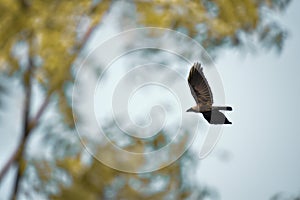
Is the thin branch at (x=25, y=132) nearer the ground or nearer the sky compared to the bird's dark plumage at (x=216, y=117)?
nearer the sky

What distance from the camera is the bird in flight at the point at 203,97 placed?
2.85 feet

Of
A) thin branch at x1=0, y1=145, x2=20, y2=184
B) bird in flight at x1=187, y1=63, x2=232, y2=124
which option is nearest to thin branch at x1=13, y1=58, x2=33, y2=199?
thin branch at x1=0, y1=145, x2=20, y2=184

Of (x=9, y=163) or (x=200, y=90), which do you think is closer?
(x=200, y=90)

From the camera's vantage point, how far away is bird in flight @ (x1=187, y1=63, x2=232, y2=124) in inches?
34.3

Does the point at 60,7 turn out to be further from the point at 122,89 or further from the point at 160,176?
the point at 160,176

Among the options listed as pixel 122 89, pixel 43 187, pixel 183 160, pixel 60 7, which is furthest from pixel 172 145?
pixel 60 7

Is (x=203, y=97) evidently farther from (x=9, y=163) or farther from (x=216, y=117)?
(x=9, y=163)

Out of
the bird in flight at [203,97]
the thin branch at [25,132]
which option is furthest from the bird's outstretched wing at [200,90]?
the thin branch at [25,132]

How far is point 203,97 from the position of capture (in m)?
0.88

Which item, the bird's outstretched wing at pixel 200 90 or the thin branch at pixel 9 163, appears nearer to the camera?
the bird's outstretched wing at pixel 200 90

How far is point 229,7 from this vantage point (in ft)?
4.01

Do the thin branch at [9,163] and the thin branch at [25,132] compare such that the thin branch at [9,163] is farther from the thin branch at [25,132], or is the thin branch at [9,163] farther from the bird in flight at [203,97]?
the bird in flight at [203,97]

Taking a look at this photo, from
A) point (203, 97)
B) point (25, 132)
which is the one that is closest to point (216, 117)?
point (203, 97)

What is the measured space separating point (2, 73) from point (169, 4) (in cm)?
48
